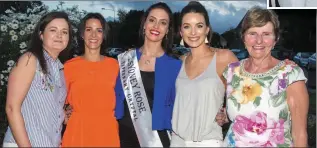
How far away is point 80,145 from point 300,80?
64.5 inches

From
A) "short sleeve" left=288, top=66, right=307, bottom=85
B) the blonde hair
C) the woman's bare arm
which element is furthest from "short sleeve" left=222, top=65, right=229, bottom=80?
the woman's bare arm

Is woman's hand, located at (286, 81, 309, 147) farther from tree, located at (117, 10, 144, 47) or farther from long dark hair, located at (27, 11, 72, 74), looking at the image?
tree, located at (117, 10, 144, 47)

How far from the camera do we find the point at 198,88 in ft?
10.3

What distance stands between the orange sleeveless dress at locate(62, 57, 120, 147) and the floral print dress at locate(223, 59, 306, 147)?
0.94 metres

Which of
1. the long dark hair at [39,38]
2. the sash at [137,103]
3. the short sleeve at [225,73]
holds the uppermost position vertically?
the long dark hair at [39,38]

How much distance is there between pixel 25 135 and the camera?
9.23ft

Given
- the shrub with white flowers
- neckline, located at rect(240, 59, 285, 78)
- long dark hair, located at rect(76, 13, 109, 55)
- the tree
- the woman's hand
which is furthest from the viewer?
the shrub with white flowers

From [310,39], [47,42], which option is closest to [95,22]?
[47,42]

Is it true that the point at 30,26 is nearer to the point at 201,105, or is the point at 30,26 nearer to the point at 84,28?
the point at 84,28

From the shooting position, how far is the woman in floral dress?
2.77 m

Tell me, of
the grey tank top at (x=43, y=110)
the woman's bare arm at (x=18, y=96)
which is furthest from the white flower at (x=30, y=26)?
the woman's bare arm at (x=18, y=96)

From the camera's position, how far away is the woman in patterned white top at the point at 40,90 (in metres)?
2.80

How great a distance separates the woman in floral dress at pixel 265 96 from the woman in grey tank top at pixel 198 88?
16cm

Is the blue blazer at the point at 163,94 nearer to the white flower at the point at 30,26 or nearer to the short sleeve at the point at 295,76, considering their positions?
the short sleeve at the point at 295,76
